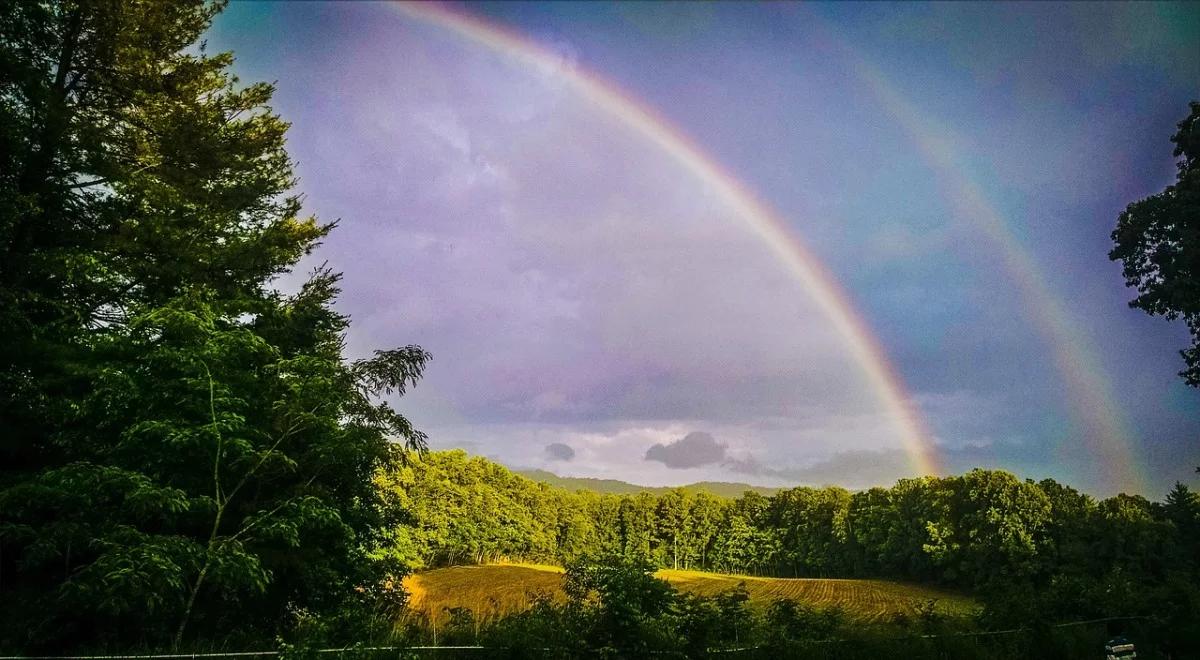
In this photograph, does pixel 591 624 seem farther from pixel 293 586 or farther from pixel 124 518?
pixel 124 518

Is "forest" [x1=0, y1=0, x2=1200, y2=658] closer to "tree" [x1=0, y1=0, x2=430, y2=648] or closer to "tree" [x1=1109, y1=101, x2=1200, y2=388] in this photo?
"tree" [x1=0, y1=0, x2=430, y2=648]

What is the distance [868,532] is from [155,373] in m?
93.6

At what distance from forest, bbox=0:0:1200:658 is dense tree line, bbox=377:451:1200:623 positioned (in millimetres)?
893

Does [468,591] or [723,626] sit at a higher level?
[723,626]

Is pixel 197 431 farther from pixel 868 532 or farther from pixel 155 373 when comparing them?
pixel 868 532

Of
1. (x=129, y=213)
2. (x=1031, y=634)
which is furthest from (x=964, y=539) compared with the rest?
(x=129, y=213)

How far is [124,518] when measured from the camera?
9.78 metres

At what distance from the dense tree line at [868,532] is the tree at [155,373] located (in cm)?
288

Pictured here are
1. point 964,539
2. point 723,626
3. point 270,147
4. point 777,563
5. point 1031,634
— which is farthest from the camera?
point 777,563

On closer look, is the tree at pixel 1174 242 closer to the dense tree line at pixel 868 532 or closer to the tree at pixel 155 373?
the dense tree line at pixel 868 532

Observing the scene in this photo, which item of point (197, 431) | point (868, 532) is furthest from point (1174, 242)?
point (868, 532)

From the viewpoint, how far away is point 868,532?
8644 centimetres

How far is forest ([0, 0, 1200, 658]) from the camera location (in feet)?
29.8

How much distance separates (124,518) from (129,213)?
789cm
